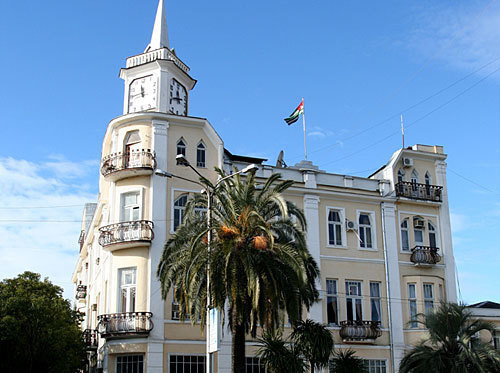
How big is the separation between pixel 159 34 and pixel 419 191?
18.3m

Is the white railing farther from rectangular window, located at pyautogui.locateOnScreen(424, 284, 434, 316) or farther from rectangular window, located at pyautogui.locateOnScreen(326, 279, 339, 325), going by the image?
rectangular window, located at pyautogui.locateOnScreen(424, 284, 434, 316)

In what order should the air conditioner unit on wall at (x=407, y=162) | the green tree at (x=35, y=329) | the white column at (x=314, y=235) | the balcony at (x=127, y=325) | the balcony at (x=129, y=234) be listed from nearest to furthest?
the balcony at (x=127, y=325) < the balcony at (x=129, y=234) < the green tree at (x=35, y=329) < the white column at (x=314, y=235) < the air conditioner unit on wall at (x=407, y=162)

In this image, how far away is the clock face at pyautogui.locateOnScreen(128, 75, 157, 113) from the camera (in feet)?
→ 123

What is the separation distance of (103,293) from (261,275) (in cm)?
1320

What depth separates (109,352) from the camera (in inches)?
1236

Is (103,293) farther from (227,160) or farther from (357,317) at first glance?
(357,317)

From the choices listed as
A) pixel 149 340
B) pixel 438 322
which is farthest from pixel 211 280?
pixel 438 322

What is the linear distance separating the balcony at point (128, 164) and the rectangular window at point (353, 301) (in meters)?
12.6

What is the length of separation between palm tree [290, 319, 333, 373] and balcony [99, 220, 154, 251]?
9079 millimetres

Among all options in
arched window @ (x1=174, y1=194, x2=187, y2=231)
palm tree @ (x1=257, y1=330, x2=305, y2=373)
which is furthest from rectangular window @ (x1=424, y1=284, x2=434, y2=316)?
arched window @ (x1=174, y1=194, x2=187, y2=231)

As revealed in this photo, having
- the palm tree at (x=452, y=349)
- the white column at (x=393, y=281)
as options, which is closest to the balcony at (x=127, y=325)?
the palm tree at (x=452, y=349)

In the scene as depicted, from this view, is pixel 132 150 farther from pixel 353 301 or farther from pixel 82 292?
pixel 82 292

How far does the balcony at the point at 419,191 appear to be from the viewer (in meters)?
38.7

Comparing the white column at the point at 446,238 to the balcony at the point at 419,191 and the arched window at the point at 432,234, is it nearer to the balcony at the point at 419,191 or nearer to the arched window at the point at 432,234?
the arched window at the point at 432,234
